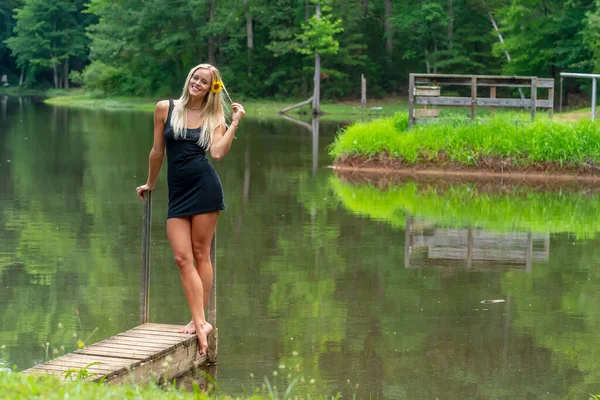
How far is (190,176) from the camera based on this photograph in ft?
24.3

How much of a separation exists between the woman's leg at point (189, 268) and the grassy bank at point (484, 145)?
13.5m

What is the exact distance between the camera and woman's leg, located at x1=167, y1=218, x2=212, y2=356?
7.46 m

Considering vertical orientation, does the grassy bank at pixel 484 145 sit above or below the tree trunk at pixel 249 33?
below

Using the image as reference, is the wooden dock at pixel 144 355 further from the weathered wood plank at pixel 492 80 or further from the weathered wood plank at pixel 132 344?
the weathered wood plank at pixel 492 80

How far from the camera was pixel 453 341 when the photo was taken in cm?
855

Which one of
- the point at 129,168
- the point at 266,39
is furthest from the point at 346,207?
the point at 266,39

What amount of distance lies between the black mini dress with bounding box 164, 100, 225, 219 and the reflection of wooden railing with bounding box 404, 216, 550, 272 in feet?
15.6

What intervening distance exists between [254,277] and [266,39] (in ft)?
175

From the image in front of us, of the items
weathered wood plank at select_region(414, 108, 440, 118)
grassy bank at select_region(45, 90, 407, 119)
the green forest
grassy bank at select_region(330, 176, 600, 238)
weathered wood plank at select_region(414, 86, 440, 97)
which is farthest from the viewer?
grassy bank at select_region(45, 90, 407, 119)

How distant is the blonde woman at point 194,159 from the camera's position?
7406 mm

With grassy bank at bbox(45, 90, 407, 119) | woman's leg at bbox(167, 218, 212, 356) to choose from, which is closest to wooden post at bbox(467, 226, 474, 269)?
woman's leg at bbox(167, 218, 212, 356)

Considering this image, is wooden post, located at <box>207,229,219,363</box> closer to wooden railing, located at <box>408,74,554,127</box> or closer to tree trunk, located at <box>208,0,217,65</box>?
wooden railing, located at <box>408,74,554,127</box>

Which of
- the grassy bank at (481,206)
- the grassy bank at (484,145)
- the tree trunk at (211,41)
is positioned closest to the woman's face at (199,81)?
the grassy bank at (481,206)

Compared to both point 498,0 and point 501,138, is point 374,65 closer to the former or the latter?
point 498,0
